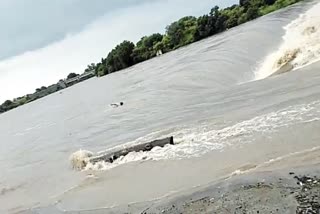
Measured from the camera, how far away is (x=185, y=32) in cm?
10919

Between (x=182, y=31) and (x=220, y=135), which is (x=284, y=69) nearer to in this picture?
(x=220, y=135)

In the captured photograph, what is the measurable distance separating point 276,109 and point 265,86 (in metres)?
5.96

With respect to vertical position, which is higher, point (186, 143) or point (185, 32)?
point (186, 143)

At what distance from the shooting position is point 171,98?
1198 inches

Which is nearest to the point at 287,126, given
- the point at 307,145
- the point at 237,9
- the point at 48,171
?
the point at 307,145

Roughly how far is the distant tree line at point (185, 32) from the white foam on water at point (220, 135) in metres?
82.2

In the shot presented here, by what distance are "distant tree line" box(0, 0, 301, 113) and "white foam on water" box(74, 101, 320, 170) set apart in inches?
3238

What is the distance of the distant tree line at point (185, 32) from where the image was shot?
98062 mm

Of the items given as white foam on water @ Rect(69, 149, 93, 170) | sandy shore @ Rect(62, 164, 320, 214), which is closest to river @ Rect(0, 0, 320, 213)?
white foam on water @ Rect(69, 149, 93, 170)

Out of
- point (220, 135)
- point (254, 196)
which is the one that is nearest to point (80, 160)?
point (220, 135)

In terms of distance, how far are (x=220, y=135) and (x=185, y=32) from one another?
314 feet

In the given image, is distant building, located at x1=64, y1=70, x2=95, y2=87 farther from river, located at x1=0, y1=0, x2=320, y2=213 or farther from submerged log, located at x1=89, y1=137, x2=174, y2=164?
submerged log, located at x1=89, y1=137, x2=174, y2=164

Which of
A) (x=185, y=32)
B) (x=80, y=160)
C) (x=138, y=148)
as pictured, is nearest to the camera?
(x=138, y=148)

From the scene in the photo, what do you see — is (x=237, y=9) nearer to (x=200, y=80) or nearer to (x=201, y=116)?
(x=200, y=80)
